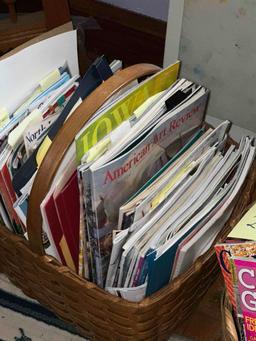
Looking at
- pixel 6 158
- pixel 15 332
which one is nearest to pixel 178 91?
pixel 6 158

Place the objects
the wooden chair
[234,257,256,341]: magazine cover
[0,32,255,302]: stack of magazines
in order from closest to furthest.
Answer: [234,257,256,341]: magazine cover → [0,32,255,302]: stack of magazines → the wooden chair

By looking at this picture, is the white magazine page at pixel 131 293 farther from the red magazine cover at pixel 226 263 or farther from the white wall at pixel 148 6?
the white wall at pixel 148 6

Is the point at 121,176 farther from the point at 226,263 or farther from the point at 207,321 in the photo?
the point at 207,321

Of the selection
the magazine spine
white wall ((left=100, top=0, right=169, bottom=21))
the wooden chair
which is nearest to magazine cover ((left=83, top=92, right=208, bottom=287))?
the magazine spine

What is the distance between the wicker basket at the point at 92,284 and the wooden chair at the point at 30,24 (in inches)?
16.6

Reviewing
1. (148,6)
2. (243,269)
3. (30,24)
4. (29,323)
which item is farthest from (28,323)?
(148,6)

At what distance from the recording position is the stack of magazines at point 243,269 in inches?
22.6

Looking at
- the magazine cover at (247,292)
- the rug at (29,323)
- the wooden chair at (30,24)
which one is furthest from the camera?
the wooden chair at (30,24)

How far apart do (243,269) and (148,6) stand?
1.53 m

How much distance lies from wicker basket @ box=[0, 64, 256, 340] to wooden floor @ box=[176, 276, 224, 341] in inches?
3.0

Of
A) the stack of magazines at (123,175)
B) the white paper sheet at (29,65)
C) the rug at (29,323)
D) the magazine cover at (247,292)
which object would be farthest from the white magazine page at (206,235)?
the white paper sheet at (29,65)

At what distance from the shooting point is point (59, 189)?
2.24ft

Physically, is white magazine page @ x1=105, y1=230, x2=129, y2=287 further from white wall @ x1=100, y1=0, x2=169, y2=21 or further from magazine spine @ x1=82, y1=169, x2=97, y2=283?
white wall @ x1=100, y1=0, x2=169, y2=21

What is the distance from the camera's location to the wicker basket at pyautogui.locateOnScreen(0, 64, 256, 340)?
0.64 metres
